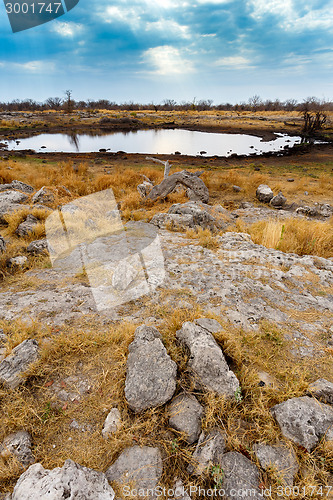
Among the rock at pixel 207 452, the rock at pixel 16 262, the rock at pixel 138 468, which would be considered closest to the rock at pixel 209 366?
the rock at pixel 207 452

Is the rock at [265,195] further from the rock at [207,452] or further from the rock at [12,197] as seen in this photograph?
the rock at [207,452]

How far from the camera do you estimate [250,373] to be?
2258mm

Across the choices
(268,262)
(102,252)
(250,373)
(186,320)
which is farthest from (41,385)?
(268,262)

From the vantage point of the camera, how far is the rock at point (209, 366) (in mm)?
2158

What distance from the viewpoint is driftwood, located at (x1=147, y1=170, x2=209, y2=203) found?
875 cm

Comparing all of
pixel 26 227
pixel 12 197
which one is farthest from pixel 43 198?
pixel 26 227

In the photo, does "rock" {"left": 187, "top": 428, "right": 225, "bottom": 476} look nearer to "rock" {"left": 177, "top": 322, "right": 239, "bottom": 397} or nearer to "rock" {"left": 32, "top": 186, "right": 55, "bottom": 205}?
"rock" {"left": 177, "top": 322, "right": 239, "bottom": 397}

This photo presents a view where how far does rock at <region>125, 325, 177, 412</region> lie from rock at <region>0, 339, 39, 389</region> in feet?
3.01

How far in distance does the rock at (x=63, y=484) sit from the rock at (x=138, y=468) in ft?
0.33

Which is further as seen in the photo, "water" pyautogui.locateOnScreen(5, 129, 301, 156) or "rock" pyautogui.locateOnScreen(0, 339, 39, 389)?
"water" pyautogui.locateOnScreen(5, 129, 301, 156)

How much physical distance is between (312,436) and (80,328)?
2.35m

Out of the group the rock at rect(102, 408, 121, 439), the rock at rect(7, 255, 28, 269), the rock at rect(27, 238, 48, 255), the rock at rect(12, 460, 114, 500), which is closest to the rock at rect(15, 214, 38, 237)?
the rock at rect(27, 238, 48, 255)

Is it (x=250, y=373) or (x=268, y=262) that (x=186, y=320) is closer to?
(x=250, y=373)

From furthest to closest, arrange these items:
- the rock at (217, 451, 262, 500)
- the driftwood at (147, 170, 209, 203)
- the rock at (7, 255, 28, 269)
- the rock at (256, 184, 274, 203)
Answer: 1. the rock at (256, 184, 274, 203)
2. the driftwood at (147, 170, 209, 203)
3. the rock at (7, 255, 28, 269)
4. the rock at (217, 451, 262, 500)
